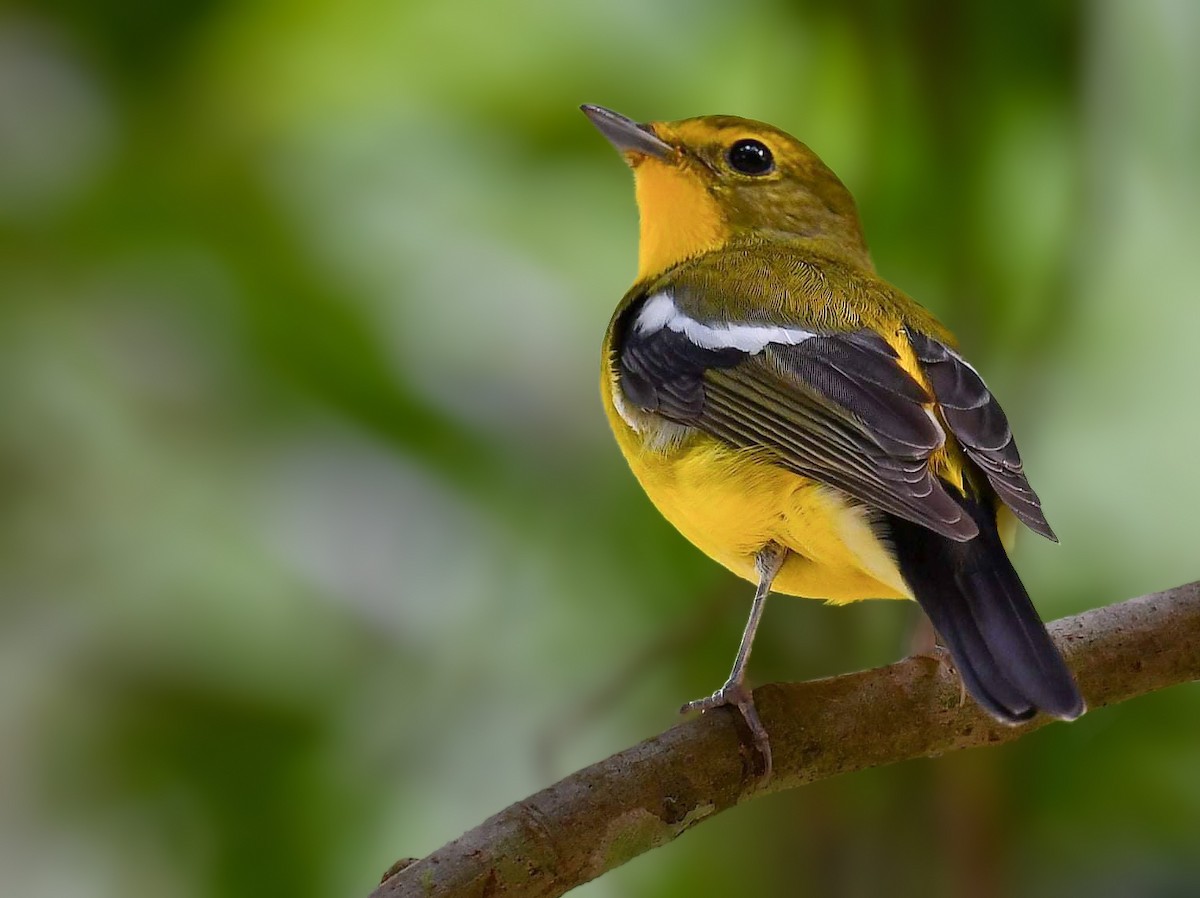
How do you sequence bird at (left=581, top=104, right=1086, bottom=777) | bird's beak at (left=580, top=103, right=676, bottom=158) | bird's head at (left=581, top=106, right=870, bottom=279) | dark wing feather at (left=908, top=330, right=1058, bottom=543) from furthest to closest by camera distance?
bird's head at (left=581, top=106, right=870, bottom=279) → bird's beak at (left=580, top=103, right=676, bottom=158) → dark wing feather at (left=908, top=330, right=1058, bottom=543) → bird at (left=581, top=104, right=1086, bottom=777)

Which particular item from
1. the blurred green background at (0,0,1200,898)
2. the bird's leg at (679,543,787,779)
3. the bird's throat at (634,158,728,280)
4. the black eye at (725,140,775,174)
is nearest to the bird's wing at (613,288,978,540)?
the bird's leg at (679,543,787,779)

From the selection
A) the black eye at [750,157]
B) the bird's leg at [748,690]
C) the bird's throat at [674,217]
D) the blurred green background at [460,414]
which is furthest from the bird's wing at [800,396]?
the blurred green background at [460,414]

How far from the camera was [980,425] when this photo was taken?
7.65ft

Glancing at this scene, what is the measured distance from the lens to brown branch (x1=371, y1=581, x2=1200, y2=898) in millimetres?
1851

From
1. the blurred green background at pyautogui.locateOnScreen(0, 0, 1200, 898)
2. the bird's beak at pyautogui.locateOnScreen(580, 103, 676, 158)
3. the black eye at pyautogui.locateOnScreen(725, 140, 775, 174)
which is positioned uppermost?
the bird's beak at pyautogui.locateOnScreen(580, 103, 676, 158)

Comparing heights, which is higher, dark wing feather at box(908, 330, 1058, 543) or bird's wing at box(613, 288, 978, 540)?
bird's wing at box(613, 288, 978, 540)

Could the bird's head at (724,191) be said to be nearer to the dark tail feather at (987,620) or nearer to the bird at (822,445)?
the bird at (822,445)

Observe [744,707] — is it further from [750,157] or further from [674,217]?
[750,157]

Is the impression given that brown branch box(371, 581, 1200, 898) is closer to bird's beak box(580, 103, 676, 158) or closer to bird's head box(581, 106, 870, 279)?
bird's head box(581, 106, 870, 279)

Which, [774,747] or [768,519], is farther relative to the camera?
[768,519]

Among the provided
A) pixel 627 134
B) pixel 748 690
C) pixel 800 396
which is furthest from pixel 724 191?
pixel 748 690

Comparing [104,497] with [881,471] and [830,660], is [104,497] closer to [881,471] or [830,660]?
[830,660]

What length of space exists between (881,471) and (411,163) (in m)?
2.29

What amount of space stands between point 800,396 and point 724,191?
87 cm
